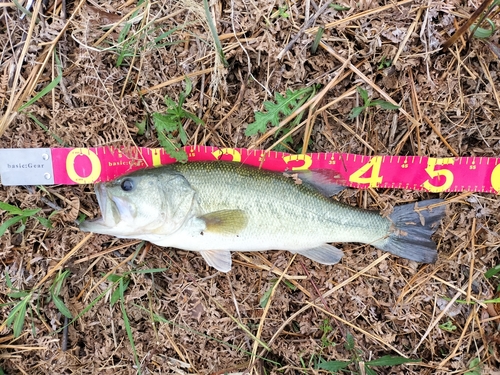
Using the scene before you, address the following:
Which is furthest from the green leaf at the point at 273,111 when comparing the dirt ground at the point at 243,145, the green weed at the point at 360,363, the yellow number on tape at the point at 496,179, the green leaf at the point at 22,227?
the green leaf at the point at 22,227

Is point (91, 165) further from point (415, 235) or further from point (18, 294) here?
point (415, 235)

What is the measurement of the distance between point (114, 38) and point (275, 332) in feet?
8.88

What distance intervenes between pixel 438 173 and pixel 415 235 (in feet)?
1.77

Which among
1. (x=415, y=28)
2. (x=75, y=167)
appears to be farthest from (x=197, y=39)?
(x=415, y=28)

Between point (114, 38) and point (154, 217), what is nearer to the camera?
point (154, 217)

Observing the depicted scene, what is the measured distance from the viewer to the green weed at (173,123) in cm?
279

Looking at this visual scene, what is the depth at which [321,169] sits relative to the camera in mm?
2898

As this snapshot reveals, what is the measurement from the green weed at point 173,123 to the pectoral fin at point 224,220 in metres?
0.48

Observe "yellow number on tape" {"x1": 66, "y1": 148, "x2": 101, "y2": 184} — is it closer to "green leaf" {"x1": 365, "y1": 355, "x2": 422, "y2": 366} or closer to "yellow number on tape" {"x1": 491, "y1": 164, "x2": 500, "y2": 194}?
"green leaf" {"x1": 365, "y1": 355, "x2": 422, "y2": 366}

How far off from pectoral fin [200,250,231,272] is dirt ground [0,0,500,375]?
23 cm

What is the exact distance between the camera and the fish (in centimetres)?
262

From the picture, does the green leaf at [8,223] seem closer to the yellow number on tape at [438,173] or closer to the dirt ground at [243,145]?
the dirt ground at [243,145]

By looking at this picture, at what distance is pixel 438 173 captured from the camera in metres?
2.99

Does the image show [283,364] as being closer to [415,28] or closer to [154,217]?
Answer: [154,217]
